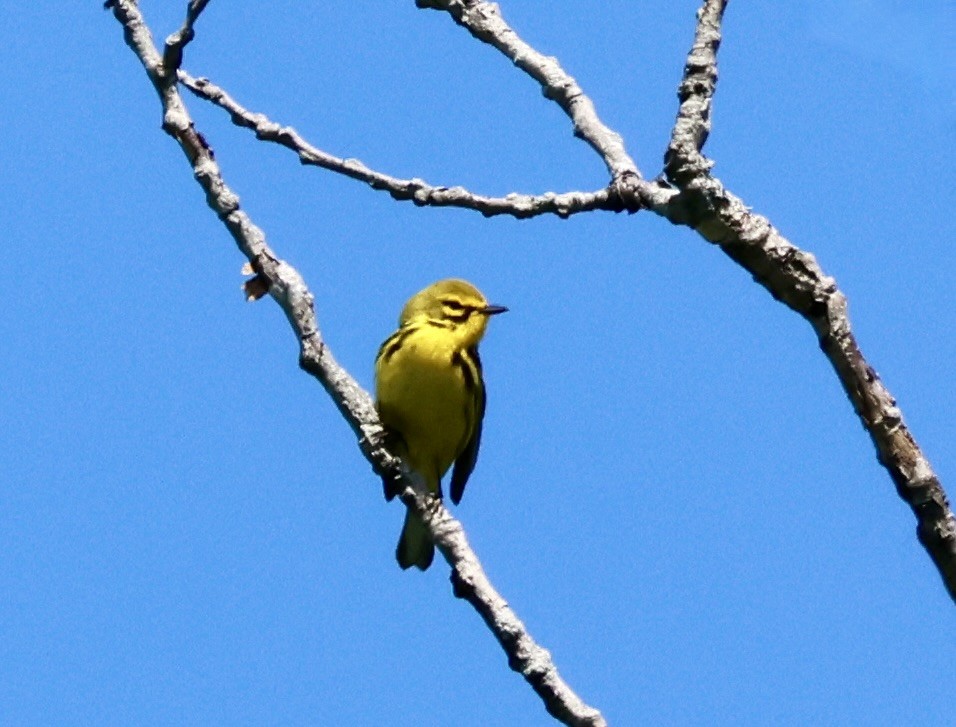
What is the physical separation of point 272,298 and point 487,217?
2.10ft

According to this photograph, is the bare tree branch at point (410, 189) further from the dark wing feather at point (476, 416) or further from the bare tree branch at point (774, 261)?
the dark wing feather at point (476, 416)

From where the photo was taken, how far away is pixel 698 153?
144 inches

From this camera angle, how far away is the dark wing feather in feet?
25.6

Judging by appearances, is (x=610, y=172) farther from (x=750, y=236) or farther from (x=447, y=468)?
(x=447, y=468)

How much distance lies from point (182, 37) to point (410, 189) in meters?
0.83

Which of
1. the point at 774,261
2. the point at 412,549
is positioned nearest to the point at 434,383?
the point at 412,549

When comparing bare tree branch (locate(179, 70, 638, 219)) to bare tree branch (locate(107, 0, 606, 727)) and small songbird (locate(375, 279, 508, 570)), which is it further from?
small songbird (locate(375, 279, 508, 570))

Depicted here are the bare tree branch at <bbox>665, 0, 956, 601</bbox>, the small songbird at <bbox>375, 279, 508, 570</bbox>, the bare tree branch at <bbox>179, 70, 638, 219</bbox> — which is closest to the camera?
the bare tree branch at <bbox>665, 0, 956, 601</bbox>

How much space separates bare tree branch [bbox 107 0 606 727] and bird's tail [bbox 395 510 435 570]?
346cm

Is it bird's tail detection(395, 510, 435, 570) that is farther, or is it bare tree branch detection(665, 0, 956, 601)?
bird's tail detection(395, 510, 435, 570)

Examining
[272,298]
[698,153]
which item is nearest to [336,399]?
[272,298]

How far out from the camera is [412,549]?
811 cm

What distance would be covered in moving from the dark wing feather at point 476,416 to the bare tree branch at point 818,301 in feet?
13.3

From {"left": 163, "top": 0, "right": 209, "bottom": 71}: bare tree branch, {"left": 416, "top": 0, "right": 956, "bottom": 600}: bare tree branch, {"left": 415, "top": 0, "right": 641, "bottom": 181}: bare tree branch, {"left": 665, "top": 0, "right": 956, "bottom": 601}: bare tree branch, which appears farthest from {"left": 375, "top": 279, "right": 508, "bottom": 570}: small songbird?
{"left": 665, "top": 0, "right": 956, "bottom": 601}: bare tree branch
